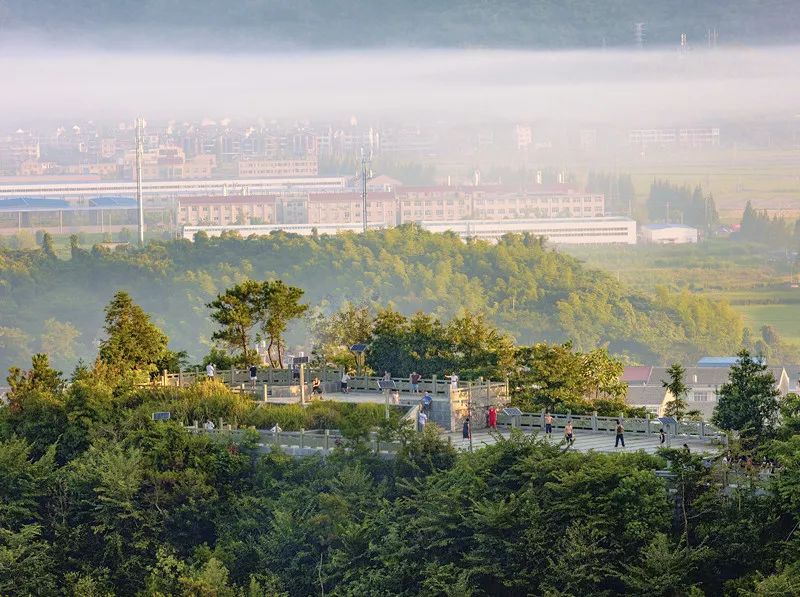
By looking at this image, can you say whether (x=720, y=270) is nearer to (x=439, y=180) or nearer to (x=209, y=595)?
(x=439, y=180)

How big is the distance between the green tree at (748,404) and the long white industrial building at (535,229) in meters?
105

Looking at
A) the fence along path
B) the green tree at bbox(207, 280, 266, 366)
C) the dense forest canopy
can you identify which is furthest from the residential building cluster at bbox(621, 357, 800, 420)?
the dense forest canopy

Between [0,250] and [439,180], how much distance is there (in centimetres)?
4759

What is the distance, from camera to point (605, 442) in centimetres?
3366

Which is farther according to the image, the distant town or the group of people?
the distant town

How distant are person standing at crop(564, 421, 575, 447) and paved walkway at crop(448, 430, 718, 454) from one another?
0.60 ft

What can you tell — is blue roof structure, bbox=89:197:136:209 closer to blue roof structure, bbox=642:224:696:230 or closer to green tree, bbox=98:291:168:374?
blue roof structure, bbox=642:224:696:230

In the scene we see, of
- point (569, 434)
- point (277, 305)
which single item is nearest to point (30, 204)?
point (277, 305)

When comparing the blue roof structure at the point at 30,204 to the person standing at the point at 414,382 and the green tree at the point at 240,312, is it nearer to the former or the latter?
the green tree at the point at 240,312

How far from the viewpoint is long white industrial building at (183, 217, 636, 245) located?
142 m

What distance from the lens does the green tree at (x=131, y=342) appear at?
41344 millimetres

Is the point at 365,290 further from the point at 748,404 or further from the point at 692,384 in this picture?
the point at 748,404

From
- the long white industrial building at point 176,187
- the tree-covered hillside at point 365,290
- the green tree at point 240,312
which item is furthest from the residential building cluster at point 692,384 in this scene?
the long white industrial building at point 176,187

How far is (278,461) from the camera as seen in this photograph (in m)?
34.2
